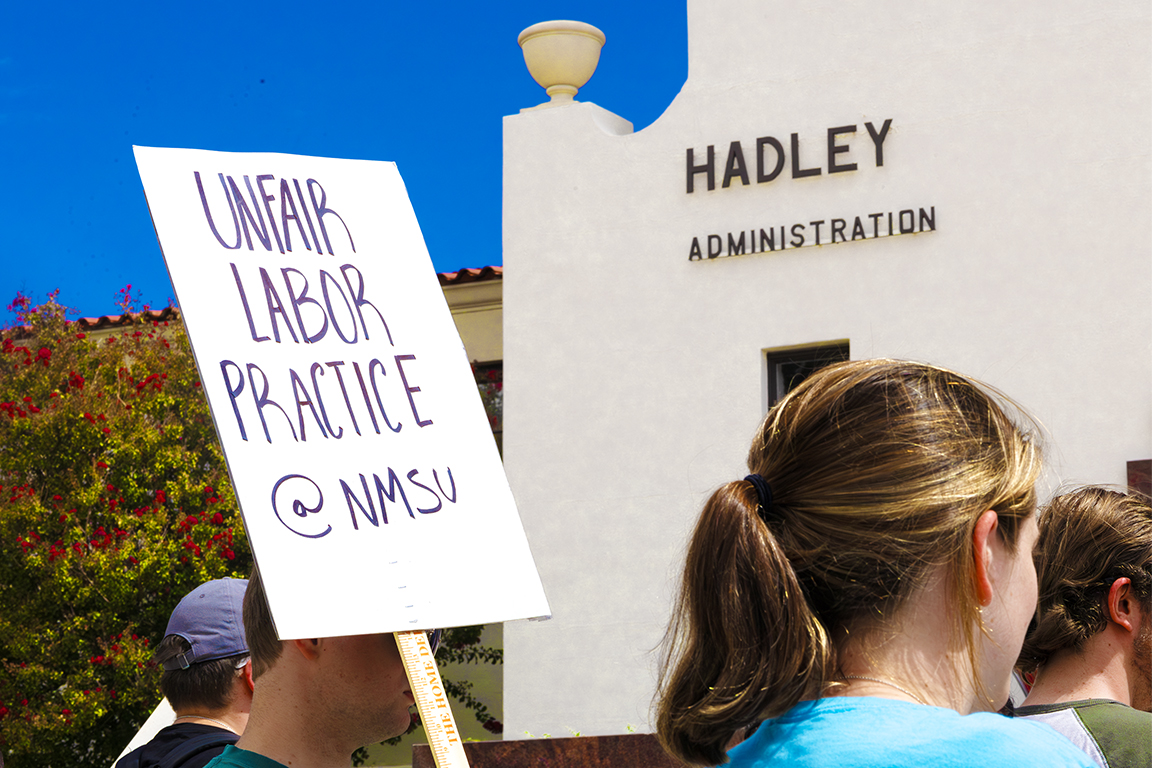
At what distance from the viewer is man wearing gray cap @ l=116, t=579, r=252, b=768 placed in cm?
288

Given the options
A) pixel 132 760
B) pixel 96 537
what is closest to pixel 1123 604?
pixel 132 760

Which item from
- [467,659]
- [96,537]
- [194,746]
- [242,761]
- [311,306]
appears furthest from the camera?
[467,659]

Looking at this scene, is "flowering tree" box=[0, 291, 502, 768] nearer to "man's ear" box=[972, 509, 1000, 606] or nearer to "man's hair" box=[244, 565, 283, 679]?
"man's hair" box=[244, 565, 283, 679]

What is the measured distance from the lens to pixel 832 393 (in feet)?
5.02

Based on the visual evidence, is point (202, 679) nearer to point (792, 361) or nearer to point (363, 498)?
point (363, 498)

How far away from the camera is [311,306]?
246cm

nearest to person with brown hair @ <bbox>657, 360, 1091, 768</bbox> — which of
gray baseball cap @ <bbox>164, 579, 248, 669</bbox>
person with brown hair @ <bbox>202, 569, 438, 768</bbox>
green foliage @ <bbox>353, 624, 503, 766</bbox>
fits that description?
person with brown hair @ <bbox>202, 569, 438, 768</bbox>

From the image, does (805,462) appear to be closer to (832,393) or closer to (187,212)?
(832,393)

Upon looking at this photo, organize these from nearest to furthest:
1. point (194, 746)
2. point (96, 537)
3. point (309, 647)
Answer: point (309, 647) < point (194, 746) < point (96, 537)

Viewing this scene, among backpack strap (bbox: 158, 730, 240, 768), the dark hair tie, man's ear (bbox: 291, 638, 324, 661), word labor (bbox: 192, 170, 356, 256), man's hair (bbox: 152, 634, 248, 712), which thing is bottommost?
backpack strap (bbox: 158, 730, 240, 768)

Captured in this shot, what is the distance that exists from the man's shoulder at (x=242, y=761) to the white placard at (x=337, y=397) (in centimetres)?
20

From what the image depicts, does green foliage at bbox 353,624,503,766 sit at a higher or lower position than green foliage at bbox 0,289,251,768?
lower

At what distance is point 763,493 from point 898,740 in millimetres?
313

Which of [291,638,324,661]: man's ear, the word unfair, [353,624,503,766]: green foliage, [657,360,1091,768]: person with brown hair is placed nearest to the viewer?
[657,360,1091,768]: person with brown hair
